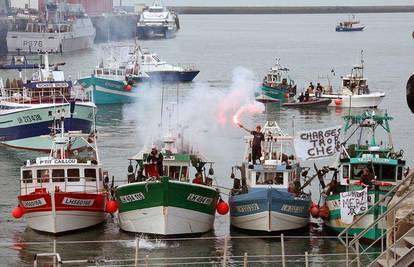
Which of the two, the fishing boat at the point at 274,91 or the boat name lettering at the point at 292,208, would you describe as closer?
the boat name lettering at the point at 292,208

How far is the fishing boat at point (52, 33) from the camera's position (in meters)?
154

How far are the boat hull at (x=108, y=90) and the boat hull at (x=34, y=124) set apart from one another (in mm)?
24867

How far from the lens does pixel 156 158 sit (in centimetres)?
3572

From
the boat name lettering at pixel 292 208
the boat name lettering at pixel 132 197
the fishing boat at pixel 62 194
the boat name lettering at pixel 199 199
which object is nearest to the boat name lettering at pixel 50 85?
the fishing boat at pixel 62 194

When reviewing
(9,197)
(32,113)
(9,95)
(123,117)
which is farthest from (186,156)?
(123,117)

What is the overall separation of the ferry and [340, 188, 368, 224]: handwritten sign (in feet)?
146

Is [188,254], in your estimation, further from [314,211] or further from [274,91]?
[274,91]

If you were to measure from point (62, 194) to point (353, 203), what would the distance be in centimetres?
894

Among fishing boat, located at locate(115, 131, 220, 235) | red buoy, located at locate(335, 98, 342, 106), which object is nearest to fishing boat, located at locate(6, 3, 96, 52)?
red buoy, located at locate(335, 98, 342, 106)

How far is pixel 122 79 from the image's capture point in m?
88.5

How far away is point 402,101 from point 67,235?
52.3m

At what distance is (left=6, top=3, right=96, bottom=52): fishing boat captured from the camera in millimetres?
153500

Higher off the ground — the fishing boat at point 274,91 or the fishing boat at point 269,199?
the fishing boat at point 269,199

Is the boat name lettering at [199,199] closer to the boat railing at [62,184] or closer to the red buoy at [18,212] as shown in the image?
the boat railing at [62,184]
